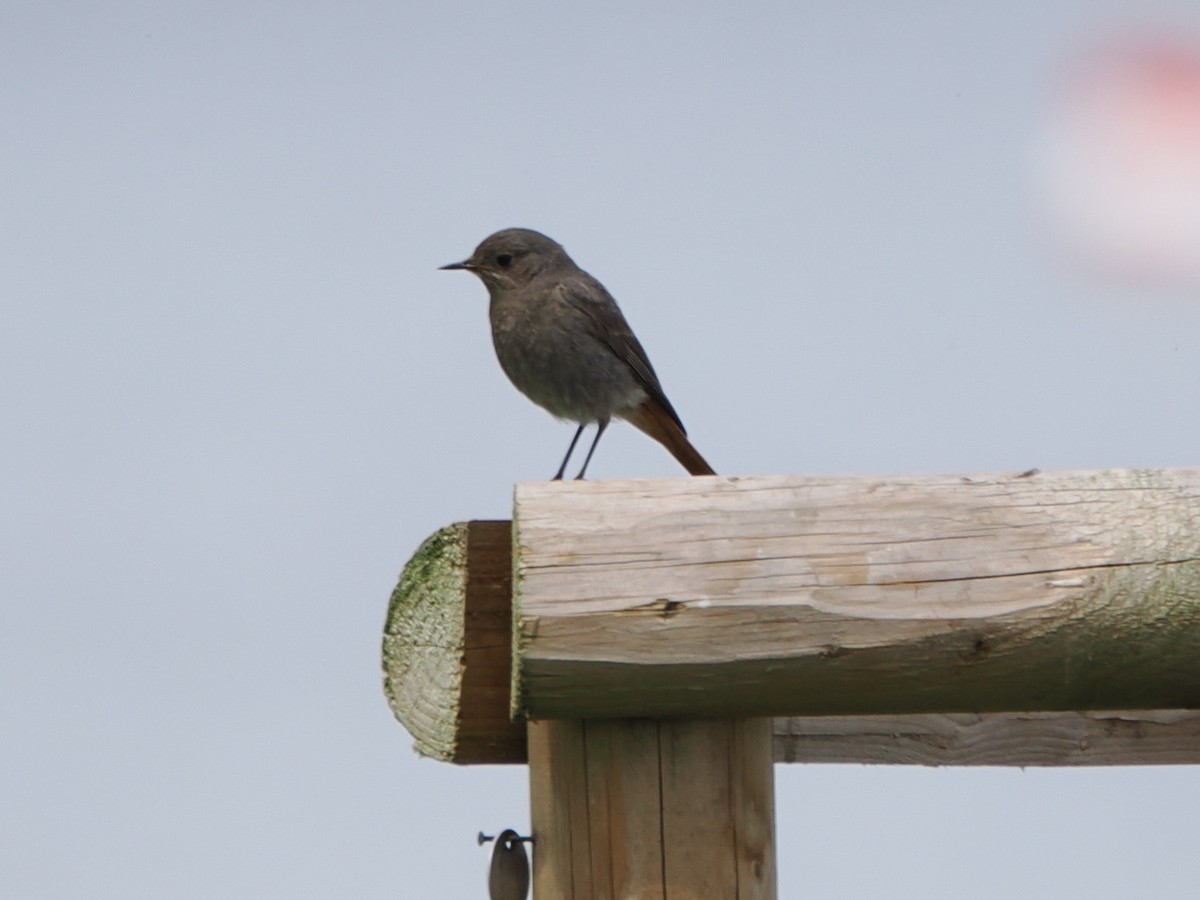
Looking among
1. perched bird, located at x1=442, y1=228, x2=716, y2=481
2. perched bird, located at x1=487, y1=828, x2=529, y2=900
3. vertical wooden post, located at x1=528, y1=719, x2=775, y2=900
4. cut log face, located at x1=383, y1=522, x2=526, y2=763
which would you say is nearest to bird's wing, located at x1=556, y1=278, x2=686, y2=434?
perched bird, located at x1=442, y1=228, x2=716, y2=481

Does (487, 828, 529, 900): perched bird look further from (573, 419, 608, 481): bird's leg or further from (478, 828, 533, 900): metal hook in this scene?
(573, 419, 608, 481): bird's leg

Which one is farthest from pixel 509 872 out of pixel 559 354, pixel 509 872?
pixel 559 354

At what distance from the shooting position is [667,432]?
307 inches

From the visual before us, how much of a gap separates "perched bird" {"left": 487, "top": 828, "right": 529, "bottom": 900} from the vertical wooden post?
235 millimetres

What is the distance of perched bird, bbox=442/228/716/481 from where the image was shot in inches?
294

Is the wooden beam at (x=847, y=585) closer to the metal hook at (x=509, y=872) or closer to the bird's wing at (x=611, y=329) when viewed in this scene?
the metal hook at (x=509, y=872)

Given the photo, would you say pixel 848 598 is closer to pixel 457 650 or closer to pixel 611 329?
pixel 457 650

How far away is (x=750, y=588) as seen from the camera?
2701mm

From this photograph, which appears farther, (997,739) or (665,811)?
(997,739)

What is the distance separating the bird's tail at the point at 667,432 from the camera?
7.68 meters

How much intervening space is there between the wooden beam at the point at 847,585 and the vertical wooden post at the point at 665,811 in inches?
7.7

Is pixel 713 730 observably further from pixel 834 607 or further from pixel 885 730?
pixel 885 730

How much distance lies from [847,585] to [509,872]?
36.8 inches

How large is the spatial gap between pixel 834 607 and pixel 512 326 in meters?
4.89
